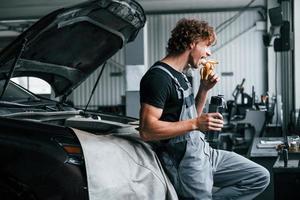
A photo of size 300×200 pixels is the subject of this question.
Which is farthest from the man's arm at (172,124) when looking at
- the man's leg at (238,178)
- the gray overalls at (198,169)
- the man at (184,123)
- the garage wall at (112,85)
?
the garage wall at (112,85)

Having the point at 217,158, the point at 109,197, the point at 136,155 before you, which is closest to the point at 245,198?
the point at 217,158

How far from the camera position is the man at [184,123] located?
2.86 meters

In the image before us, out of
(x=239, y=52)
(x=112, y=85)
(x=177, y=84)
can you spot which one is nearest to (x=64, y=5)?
(x=112, y=85)

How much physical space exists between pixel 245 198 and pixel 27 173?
4.58 feet

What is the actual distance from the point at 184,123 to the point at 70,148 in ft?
2.06

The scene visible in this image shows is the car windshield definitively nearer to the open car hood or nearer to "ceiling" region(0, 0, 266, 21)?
the open car hood

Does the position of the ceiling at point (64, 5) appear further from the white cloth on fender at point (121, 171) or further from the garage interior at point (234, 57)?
the white cloth on fender at point (121, 171)

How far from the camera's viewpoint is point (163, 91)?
2887 millimetres

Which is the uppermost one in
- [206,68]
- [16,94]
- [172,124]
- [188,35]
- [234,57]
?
[234,57]

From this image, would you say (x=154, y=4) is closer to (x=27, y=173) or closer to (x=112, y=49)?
(x=112, y=49)

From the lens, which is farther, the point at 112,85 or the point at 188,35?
the point at 112,85

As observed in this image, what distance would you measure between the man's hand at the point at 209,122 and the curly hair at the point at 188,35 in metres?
0.47

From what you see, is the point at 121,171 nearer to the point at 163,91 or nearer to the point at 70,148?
the point at 70,148

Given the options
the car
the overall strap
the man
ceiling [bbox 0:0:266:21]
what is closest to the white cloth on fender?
the car
